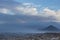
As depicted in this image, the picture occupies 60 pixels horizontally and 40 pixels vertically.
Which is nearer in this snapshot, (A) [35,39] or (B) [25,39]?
(B) [25,39]

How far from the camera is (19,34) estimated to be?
89.3 ft

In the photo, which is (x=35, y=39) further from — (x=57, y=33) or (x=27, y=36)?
(x=57, y=33)

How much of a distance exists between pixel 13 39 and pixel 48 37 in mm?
5870

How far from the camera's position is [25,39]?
2633 centimetres

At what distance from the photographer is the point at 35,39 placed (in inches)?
1103

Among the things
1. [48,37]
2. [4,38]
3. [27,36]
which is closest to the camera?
[4,38]

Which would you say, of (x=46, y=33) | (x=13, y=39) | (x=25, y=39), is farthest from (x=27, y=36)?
(x=46, y=33)

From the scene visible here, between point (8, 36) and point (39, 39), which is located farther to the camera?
→ point (39, 39)

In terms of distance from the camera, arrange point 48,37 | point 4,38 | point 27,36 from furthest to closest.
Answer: point 48,37
point 27,36
point 4,38

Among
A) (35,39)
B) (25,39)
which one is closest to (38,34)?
(35,39)

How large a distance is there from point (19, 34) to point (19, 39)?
1045mm

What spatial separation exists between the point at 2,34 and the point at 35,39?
4792mm

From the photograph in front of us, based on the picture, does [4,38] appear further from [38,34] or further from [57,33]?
[57,33]

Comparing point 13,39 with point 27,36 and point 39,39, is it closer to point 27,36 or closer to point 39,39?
point 27,36
